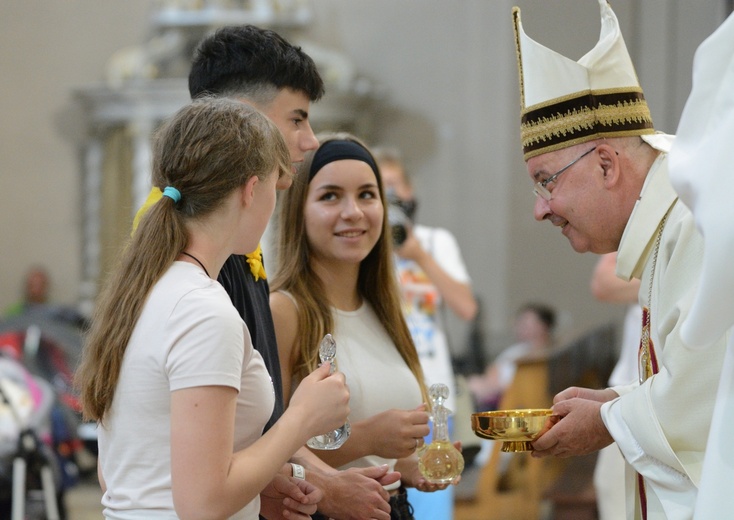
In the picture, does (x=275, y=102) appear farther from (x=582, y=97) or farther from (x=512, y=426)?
(x=512, y=426)

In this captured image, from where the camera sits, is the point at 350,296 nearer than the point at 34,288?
Yes

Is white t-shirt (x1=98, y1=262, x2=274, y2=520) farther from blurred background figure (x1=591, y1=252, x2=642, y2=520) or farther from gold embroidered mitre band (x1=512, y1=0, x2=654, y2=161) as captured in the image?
blurred background figure (x1=591, y1=252, x2=642, y2=520)

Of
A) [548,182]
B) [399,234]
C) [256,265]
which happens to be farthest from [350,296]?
[399,234]

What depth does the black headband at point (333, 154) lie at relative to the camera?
112 inches

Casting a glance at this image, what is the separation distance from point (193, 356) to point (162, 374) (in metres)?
0.08

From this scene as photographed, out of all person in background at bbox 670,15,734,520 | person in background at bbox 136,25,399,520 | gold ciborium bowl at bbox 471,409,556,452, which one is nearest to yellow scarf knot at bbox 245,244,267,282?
person in background at bbox 136,25,399,520

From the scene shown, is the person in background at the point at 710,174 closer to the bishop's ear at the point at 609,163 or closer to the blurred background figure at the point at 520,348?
the bishop's ear at the point at 609,163

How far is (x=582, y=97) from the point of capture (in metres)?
2.49

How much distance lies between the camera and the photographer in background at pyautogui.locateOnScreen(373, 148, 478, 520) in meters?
4.11

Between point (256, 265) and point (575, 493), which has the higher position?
point (256, 265)

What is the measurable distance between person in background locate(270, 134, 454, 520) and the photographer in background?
0.96m

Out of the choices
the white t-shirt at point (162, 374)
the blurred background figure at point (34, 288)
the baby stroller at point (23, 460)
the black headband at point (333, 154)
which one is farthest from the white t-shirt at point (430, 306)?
the blurred background figure at point (34, 288)

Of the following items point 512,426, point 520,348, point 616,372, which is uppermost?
point 512,426

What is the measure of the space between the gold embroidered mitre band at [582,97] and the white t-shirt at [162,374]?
0.98 m
